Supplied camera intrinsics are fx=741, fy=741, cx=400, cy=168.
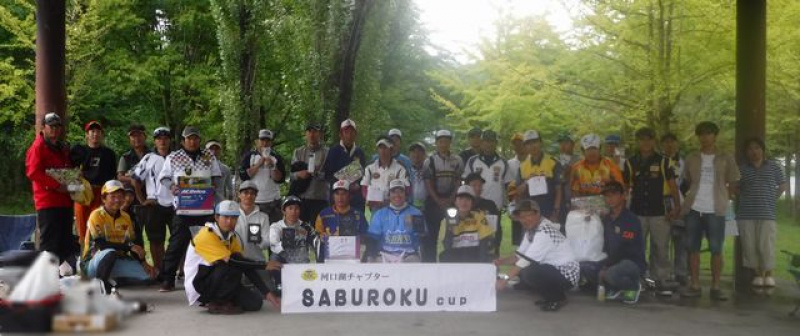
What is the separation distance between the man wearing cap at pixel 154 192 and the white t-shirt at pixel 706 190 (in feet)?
20.1

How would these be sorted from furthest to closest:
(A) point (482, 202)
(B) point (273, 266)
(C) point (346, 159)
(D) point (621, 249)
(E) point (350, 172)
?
(C) point (346, 159) → (A) point (482, 202) → (E) point (350, 172) → (D) point (621, 249) → (B) point (273, 266)

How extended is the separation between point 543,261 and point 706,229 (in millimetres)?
2211

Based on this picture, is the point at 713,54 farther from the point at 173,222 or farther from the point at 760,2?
the point at 173,222

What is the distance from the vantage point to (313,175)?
9312 millimetres

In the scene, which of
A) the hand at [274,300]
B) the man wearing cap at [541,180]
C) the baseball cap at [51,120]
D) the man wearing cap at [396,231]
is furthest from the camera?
the man wearing cap at [541,180]

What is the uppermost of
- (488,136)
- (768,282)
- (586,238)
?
(488,136)

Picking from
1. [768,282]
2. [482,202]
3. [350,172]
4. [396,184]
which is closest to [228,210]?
[396,184]

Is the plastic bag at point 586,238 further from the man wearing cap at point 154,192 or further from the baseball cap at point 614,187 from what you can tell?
the man wearing cap at point 154,192

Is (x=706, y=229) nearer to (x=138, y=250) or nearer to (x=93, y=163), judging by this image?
(x=138, y=250)

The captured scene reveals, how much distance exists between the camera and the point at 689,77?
42.2ft

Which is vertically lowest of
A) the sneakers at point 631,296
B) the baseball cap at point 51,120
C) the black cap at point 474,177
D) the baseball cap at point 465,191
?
the sneakers at point 631,296

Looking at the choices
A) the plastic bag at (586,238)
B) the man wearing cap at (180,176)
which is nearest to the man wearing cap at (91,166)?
the man wearing cap at (180,176)

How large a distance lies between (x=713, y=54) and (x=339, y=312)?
9040 mm

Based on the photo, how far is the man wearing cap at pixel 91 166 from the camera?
877cm
